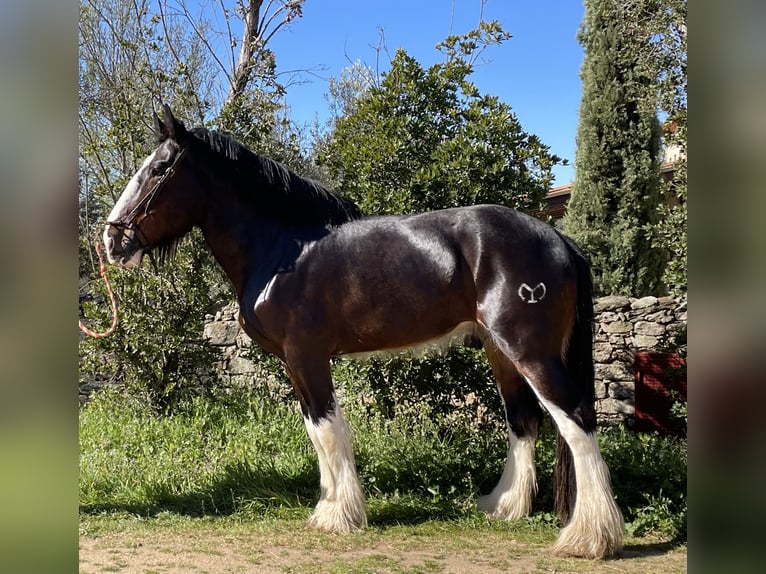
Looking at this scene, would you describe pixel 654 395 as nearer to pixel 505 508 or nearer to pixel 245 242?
pixel 505 508

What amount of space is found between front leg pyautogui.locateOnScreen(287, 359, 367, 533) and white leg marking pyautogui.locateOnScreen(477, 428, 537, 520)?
937mm

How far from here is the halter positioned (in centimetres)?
374

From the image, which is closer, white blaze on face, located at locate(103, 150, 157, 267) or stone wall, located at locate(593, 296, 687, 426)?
white blaze on face, located at locate(103, 150, 157, 267)

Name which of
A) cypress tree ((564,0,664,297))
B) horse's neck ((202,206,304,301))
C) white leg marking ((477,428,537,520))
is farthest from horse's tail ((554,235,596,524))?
cypress tree ((564,0,664,297))

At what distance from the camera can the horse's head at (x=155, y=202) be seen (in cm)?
375

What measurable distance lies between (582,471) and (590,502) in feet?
0.54

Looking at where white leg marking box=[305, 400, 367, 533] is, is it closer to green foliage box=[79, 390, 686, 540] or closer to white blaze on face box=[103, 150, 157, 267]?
green foliage box=[79, 390, 686, 540]

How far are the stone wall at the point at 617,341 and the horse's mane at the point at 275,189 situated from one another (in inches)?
132

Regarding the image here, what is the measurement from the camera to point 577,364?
12.0 feet

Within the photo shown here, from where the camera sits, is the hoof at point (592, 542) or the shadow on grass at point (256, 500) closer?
the hoof at point (592, 542)

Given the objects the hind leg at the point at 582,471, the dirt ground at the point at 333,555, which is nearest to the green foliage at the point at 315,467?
the dirt ground at the point at 333,555

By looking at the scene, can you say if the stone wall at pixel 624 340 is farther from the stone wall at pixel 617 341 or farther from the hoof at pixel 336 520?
the hoof at pixel 336 520

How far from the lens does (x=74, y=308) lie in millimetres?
847
